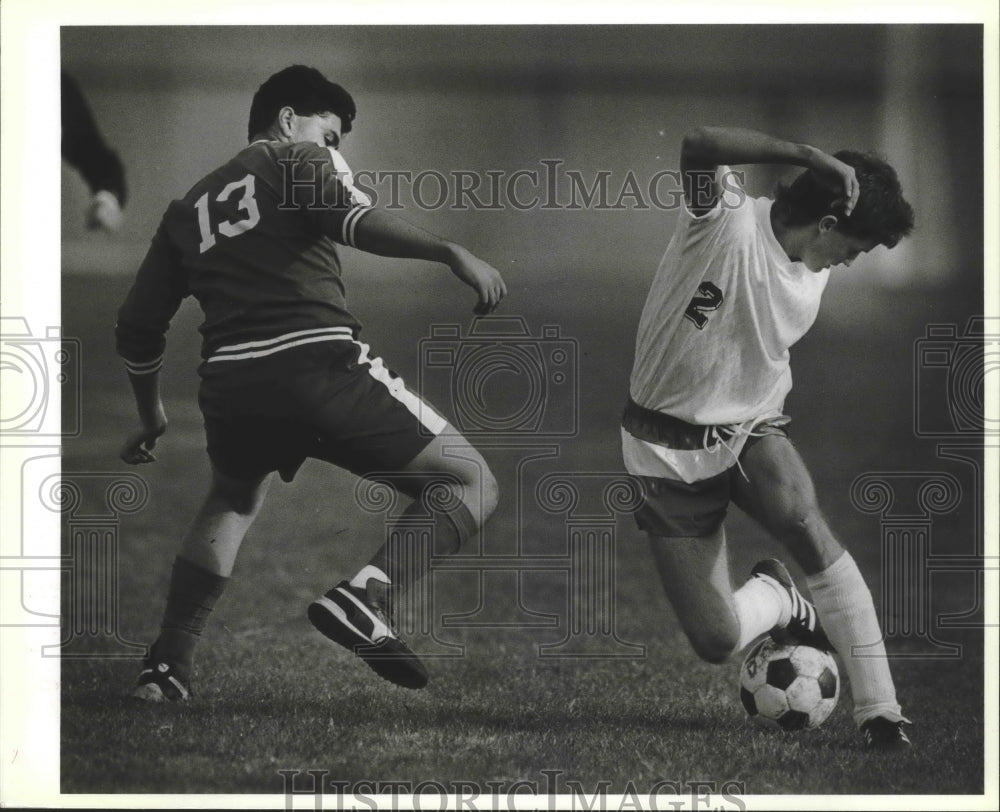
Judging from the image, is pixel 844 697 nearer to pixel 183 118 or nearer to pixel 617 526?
pixel 617 526

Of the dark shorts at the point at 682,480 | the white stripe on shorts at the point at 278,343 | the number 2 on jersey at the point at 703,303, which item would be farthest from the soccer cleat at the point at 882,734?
the white stripe on shorts at the point at 278,343

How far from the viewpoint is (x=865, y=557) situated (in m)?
4.03

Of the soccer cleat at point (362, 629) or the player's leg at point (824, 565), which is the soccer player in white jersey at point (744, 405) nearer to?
the player's leg at point (824, 565)

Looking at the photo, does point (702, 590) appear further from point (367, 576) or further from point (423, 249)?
point (423, 249)

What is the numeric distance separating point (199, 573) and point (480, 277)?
1364mm

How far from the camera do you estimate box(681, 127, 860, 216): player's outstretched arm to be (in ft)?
12.3

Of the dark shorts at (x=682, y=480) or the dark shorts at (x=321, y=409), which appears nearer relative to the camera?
the dark shorts at (x=321, y=409)

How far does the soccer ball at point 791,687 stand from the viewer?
3809 mm

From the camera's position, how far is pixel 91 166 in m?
4.04

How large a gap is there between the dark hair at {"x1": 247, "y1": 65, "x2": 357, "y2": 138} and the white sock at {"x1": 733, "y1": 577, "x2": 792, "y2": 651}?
6.52ft

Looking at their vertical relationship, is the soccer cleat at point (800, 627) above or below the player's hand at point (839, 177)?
below

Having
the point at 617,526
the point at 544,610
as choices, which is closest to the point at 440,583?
the point at 544,610

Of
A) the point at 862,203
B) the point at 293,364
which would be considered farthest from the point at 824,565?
the point at 293,364

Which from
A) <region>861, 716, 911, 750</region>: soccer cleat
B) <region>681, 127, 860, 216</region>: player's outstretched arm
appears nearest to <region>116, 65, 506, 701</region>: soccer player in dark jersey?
<region>681, 127, 860, 216</region>: player's outstretched arm
